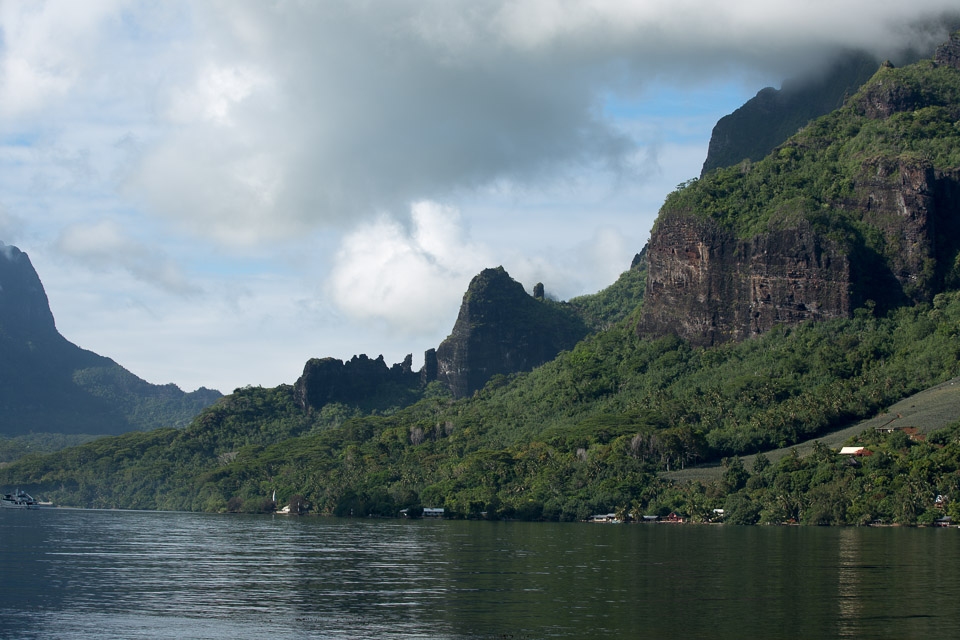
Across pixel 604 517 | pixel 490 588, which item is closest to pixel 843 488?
pixel 604 517

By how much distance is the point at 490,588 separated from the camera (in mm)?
76438

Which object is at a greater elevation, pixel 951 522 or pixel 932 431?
pixel 932 431

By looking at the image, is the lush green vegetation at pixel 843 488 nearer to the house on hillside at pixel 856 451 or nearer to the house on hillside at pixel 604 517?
the house on hillside at pixel 856 451

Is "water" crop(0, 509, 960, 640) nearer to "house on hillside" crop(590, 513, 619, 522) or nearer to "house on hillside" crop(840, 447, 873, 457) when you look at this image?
"house on hillside" crop(840, 447, 873, 457)

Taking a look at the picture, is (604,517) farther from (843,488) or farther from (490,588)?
(490,588)

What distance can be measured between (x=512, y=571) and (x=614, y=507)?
346 feet

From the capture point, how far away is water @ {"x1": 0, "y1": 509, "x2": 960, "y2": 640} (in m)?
59.0

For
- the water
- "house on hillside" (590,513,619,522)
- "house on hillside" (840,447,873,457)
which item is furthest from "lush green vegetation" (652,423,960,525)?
the water

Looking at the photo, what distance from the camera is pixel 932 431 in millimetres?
172000

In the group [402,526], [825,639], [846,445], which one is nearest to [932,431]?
[846,445]

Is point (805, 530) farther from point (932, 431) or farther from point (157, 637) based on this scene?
point (157, 637)

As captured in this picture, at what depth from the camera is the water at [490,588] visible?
59.0 metres

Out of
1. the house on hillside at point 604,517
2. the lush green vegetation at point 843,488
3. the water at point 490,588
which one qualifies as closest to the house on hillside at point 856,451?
the lush green vegetation at point 843,488

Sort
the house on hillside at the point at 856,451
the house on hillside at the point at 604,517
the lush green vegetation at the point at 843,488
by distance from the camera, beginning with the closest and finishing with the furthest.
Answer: the lush green vegetation at the point at 843,488
the house on hillside at the point at 856,451
the house on hillside at the point at 604,517
